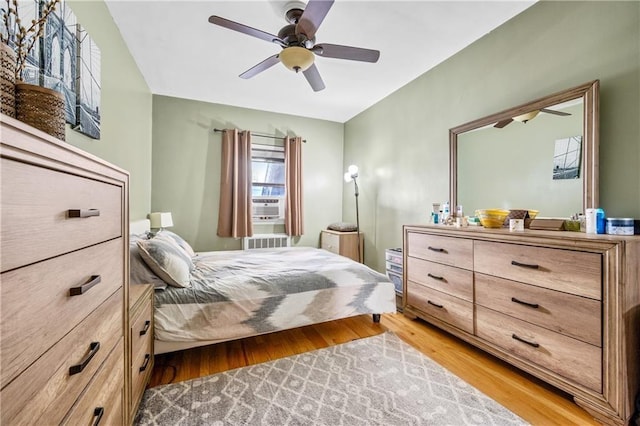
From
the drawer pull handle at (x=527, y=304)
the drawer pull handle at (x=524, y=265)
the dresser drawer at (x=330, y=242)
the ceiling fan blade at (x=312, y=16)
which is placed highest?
the ceiling fan blade at (x=312, y=16)

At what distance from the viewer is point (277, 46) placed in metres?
2.54

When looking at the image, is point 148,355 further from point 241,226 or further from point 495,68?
point 495,68

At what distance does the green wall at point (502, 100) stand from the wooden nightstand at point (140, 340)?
2.69m

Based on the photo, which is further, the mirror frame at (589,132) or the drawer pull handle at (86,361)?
the mirror frame at (589,132)

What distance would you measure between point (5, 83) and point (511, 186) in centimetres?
282

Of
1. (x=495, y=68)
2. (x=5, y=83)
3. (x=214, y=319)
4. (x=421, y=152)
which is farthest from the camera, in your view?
(x=421, y=152)

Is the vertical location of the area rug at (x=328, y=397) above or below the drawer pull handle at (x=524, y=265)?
below

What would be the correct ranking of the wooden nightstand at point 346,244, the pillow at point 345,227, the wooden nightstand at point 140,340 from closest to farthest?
the wooden nightstand at point 140,340, the wooden nightstand at point 346,244, the pillow at point 345,227

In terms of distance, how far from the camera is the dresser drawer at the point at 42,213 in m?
0.48

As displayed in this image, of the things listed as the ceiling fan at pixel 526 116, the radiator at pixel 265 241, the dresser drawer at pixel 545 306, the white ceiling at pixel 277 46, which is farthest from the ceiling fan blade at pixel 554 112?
the radiator at pixel 265 241

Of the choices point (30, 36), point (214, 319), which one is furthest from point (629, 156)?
point (30, 36)

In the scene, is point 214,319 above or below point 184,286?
below

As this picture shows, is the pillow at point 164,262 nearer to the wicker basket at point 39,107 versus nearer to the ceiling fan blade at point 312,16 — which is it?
the wicker basket at point 39,107

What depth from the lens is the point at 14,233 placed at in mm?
500
